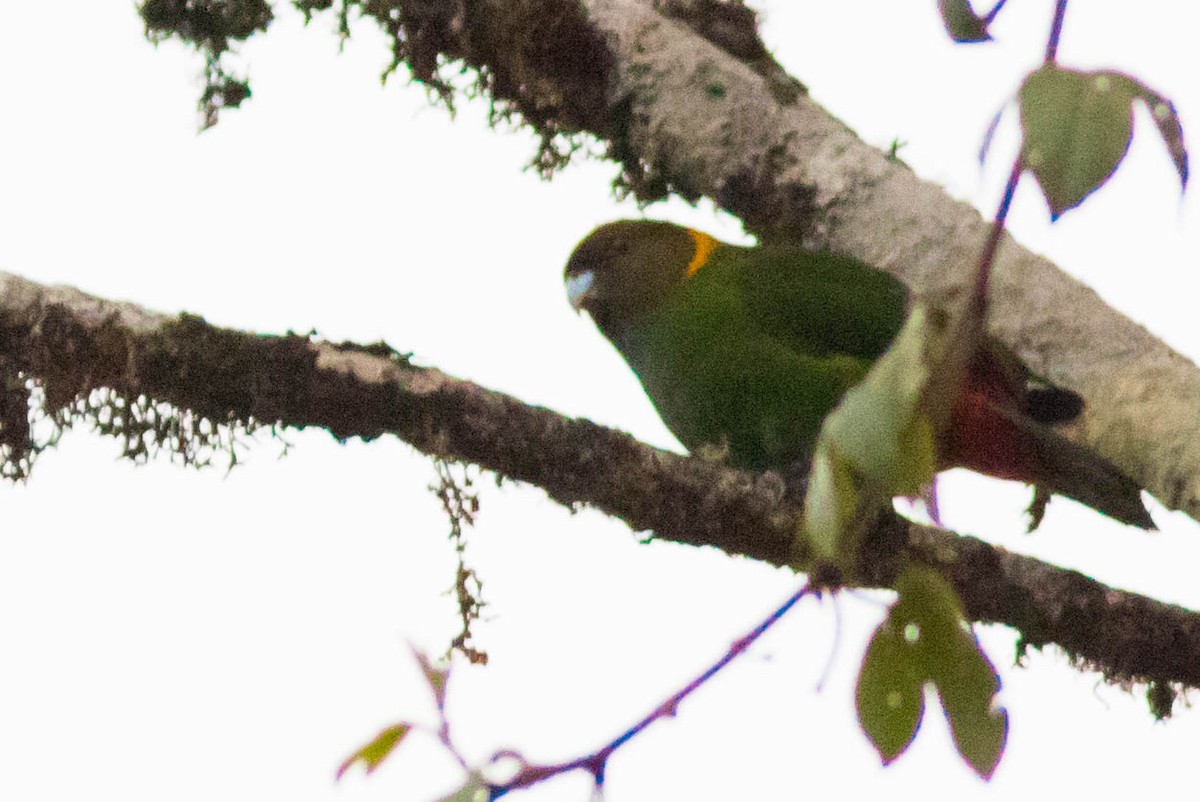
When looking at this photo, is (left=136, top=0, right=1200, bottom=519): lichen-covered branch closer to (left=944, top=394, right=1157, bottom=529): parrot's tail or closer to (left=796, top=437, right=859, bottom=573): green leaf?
(left=944, top=394, right=1157, bottom=529): parrot's tail

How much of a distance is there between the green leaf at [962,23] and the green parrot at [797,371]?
1.40 m

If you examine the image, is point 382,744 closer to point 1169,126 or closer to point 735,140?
point 1169,126

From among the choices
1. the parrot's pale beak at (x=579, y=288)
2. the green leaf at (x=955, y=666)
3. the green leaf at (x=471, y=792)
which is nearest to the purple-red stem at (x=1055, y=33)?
the green leaf at (x=955, y=666)

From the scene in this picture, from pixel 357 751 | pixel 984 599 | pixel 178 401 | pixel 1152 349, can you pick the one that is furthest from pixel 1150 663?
pixel 357 751

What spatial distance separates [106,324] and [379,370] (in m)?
0.36

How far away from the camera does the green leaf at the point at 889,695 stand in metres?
0.74

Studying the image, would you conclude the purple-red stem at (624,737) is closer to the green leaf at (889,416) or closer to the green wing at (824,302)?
the green leaf at (889,416)

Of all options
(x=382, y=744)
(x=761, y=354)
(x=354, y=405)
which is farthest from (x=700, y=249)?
(x=382, y=744)

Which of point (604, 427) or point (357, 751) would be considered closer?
point (357, 751)

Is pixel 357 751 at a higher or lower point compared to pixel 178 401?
lower

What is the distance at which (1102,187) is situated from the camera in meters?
0.64

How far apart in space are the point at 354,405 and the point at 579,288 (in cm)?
129

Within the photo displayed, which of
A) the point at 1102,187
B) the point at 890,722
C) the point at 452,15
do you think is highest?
the point at 452,15

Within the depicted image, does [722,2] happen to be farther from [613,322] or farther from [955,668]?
[955,668]
